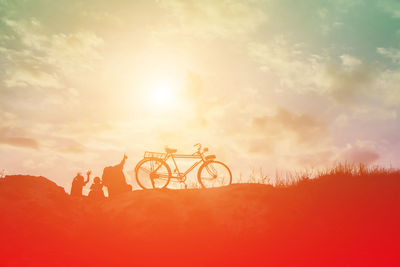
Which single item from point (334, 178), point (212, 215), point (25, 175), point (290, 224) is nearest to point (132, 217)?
point (212, 215)

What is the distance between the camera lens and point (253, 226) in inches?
362

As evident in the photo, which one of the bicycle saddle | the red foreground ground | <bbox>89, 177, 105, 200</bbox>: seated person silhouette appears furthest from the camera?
the bicycle saddle

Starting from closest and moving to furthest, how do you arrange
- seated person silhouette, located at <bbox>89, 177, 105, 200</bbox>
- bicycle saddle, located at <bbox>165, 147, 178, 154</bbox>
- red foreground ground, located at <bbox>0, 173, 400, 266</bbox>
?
red foreground ground, located at <bbox>0, 173, 400, 266</bbox>, seated person silhouette, located at <bbox>89, 177, 105, 200</bbox>, bicycle saddle, located at <bbox>165, 147, 178, 154</bbox>

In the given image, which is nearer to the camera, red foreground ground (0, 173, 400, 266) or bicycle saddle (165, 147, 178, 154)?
red foreground ground (0, 173, 400, 266)

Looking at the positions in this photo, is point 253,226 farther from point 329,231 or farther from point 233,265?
point 329,231

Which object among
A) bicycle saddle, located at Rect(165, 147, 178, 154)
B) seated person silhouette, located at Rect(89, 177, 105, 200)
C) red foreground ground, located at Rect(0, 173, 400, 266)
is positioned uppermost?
bicycle saddle, located at Rect(165, 147, 178, 154)

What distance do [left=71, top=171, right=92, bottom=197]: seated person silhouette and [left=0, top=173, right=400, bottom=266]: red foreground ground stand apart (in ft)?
2.24

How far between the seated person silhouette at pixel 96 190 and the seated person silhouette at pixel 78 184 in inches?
15.2

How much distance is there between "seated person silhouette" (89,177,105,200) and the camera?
10.7m

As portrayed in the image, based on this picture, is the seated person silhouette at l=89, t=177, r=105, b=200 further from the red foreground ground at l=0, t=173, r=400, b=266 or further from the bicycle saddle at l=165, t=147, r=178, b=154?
the bicycle saddle at l=165, t=147, r=178, b=154

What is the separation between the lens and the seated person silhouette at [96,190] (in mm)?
10742

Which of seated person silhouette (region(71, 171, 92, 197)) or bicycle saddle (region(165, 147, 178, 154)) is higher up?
bicycle saddle (region(165, 147, 178, 154))

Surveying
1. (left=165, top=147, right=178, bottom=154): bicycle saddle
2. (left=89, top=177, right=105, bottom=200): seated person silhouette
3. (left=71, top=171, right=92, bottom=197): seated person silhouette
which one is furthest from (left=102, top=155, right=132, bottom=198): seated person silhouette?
(left=165, top=147, right=178, bottom=154): bicycle saddle

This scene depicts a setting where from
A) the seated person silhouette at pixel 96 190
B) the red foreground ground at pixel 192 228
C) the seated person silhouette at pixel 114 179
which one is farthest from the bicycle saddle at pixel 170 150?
the seated person silhouette at pixel 96 190
